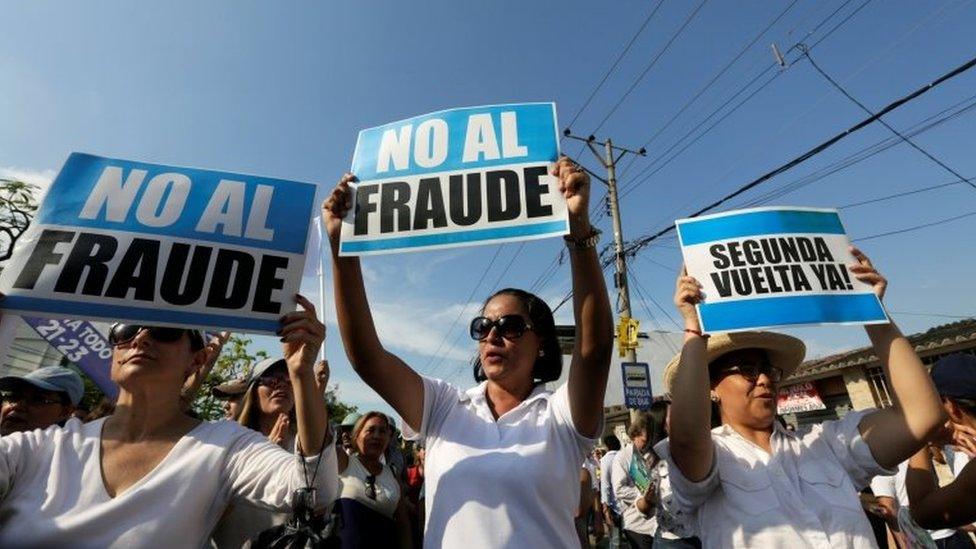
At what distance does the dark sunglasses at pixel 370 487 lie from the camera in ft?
12.6

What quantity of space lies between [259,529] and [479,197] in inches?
74.2

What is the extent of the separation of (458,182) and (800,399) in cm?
1723

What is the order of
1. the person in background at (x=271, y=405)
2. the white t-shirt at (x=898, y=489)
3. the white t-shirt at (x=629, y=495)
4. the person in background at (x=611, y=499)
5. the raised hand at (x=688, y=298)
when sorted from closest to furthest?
the raised hand at (x=688, y=298)
the person in background at (x=271, y=405)
the white t-shirt at (x=898, y=489)
the white t-shirt at (x=629, y=495)
the person in background at (x=611, y=499)

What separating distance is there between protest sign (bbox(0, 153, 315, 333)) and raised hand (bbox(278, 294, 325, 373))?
91 mm

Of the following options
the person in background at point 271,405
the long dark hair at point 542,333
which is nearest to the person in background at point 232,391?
the person in background at point 271,405

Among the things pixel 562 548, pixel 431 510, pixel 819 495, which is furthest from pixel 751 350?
pixel 431 510

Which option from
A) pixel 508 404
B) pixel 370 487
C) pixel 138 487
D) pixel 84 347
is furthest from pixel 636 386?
pixel 138 487

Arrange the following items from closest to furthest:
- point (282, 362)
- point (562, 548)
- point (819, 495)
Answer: point (562, 548), point (819, 495), point (282, 362)

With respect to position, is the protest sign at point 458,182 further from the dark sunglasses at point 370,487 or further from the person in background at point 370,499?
the dark sunglasses at point 370,487

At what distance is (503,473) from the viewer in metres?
1.71

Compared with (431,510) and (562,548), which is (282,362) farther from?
(562,548)

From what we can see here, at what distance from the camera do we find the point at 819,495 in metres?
1.95

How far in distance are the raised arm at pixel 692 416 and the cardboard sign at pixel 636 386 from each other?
10.7 m

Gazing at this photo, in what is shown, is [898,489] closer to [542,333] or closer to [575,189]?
[542,333]
